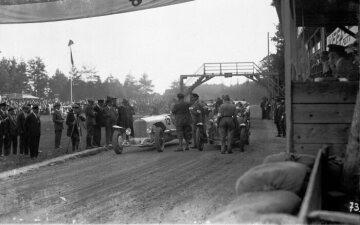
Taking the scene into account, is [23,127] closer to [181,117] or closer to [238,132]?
[181,117]

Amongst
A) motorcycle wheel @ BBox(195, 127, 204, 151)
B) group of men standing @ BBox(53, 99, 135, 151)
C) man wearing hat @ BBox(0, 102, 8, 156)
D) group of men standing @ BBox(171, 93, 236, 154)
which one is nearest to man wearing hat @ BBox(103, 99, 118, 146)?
group of men standing @ BBox(53, 99, 135, 151)

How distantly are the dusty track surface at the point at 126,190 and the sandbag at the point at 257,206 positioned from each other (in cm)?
216

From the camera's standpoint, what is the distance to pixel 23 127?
12914mm

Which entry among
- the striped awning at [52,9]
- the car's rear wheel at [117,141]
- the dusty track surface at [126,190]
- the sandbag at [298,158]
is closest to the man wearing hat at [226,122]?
the dusty track surface at [126,190]

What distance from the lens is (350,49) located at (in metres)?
7.73

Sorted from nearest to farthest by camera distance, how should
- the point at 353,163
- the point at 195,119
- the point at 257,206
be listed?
the point at 257,206, the point at 353,163, the point at 195,119

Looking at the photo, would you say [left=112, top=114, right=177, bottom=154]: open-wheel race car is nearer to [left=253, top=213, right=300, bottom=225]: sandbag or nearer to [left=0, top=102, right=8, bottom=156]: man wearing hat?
[left=0, top=102, right=8, bottom=156]: man wearing hat

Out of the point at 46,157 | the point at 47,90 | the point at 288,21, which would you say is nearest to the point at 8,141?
the point at 46,157

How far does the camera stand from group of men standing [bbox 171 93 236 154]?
41.0 ft

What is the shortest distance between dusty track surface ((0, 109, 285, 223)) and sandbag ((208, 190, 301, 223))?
2156 mm

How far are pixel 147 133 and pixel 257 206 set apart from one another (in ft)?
37.6

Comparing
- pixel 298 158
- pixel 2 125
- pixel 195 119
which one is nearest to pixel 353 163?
pixel 298 158

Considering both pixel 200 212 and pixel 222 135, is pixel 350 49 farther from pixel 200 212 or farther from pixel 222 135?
pixel 222 135

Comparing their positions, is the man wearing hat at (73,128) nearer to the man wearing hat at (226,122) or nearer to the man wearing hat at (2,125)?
the man wearing hat at (2,125)
